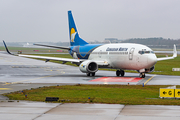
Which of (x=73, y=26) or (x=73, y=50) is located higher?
(x=73, y=26)

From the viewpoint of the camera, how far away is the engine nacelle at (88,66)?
137 ft

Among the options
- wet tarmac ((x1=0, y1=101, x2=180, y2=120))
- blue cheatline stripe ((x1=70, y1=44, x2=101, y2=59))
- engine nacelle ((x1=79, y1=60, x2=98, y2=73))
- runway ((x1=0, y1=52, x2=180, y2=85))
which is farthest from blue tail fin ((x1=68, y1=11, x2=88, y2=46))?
wet tarmac ((x1=0, y1=101, x2=180, y2=120))

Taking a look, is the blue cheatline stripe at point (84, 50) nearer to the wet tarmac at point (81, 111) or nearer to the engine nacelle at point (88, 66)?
the engine nacelle at point (88, 66)

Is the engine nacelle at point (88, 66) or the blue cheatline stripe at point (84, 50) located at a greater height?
the blue cheatline stripe at point (84, 50)

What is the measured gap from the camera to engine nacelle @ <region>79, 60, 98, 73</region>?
137 ft

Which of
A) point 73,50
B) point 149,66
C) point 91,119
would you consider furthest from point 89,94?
point 73,50

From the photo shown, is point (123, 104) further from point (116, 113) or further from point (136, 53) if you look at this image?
point (136, 53)

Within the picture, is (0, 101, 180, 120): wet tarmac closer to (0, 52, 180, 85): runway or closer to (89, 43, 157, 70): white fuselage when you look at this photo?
(0, 52, 180, 85): runway

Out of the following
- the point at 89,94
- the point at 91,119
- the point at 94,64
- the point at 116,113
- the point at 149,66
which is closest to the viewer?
the point at 91,119

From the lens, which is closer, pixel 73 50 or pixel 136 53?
pixel 136 53

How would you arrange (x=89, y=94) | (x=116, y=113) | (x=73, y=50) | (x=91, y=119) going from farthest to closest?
(x=73, y=50), (x=89, y=94), (x=116, y=113), (x=91, y=119)

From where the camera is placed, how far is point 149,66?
3897cm

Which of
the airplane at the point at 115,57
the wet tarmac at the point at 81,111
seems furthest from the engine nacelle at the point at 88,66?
the wet tarmac at the point at 81,111

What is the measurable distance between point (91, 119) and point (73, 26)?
37.7 metres
